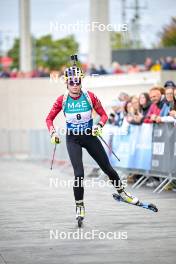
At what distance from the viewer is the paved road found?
29.2 ft

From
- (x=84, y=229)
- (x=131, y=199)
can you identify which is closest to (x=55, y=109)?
(x=131, y=199)

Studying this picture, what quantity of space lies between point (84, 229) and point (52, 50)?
134 meters

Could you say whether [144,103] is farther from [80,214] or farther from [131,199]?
[80,214]

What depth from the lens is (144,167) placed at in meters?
17.3

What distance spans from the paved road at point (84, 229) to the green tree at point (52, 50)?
385 feet

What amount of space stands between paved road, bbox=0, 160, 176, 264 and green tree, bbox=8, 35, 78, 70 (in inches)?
4616

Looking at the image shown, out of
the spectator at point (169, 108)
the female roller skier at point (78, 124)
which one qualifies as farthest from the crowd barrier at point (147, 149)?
the female roller skier at point (78, 124)

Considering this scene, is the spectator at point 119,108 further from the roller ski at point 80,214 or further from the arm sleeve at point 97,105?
the roller ski at point 80,214

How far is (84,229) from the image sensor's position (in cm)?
1102

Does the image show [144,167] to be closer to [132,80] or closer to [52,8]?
[132,80]

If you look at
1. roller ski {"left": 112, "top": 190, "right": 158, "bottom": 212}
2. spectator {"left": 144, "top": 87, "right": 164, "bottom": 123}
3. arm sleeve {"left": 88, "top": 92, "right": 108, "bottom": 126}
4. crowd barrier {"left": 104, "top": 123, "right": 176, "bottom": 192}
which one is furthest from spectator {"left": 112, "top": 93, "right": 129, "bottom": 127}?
arm sleeve {"left": 88, "top": 92, "right": 108, "bottom": 126}

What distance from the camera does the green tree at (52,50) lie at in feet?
445

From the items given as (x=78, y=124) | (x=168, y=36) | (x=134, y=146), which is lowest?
(x=168, y=36)

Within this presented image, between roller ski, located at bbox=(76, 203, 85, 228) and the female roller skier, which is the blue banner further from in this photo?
roller ski, located at bbox=(76, 203, 85, 228)
